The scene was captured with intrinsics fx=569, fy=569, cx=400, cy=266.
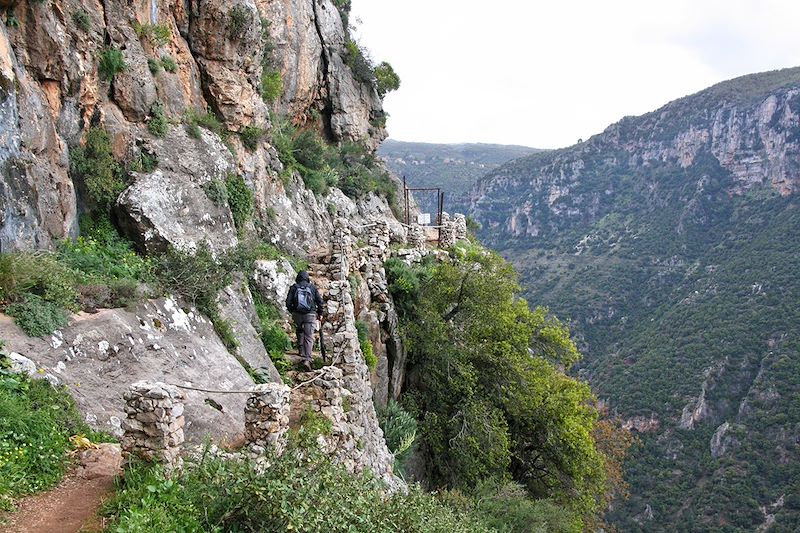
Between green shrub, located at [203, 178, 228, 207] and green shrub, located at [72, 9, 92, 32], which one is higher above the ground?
green shrub, located at [72, 9, 92, 32]

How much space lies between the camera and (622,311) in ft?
259

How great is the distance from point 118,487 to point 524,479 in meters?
14.8

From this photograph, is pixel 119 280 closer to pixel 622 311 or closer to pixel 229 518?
pixel 229 518

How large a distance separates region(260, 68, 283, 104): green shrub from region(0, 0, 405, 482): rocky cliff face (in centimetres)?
203

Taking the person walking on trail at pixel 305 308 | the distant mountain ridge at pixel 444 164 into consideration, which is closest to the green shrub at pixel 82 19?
the person walking on trail at pixel 305 308

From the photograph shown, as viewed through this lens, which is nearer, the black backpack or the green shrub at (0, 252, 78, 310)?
the green shrub at (0, 252, 78, 310)

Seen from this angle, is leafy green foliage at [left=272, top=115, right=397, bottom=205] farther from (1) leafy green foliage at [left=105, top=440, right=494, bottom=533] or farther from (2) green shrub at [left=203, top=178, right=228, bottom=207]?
(1) leafy green foliage at [left=105, top=440, right=494, bottom=533]

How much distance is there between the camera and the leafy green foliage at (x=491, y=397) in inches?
632

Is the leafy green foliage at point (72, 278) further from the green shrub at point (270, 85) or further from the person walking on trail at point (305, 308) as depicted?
the green shrub at point (270, 85)

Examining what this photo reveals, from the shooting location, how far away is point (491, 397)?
17.3m

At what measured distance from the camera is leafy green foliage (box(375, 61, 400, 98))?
33.6 meters

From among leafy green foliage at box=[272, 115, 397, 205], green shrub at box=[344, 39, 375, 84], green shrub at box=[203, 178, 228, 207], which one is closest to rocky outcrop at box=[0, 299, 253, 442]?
green shrub at box=[203, 178, 228, 207]

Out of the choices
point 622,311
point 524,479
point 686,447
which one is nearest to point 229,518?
point 524,479

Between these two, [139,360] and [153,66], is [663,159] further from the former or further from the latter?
[139,360]
